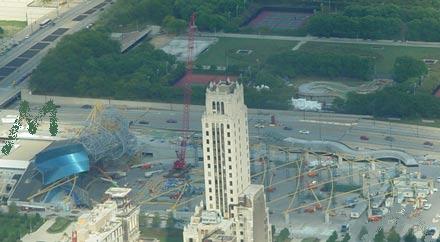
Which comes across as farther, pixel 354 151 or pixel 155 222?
pixel 354 151

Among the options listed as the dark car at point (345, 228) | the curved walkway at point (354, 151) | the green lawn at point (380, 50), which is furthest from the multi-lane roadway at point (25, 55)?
the dark car at point (345, 228)

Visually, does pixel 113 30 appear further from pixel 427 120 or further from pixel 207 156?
pixel 207 156

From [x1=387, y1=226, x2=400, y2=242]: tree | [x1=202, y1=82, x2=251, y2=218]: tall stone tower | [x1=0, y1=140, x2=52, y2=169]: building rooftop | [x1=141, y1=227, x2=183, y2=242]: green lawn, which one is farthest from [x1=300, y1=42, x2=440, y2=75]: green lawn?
[x1=202, y1=82, x2=251, y2=218]: tall stone tower

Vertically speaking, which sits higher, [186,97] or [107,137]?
[107,137]

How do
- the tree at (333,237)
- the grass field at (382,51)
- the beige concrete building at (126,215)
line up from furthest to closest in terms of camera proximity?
1. the grass field at (382,51)
2. the tree at (333,237)
3. the beige concrete building at (126,215)

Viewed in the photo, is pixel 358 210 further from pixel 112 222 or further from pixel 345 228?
pixel 112 222

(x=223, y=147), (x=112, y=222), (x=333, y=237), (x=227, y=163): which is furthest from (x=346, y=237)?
(x=112, y=222)

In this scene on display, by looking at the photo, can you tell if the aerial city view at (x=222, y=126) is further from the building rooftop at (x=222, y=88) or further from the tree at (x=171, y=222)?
the tree at (x=171, y=222)

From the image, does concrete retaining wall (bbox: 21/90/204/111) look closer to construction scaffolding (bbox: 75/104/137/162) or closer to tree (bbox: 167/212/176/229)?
construction scaffolding (bbox: 75/104/137/162)
